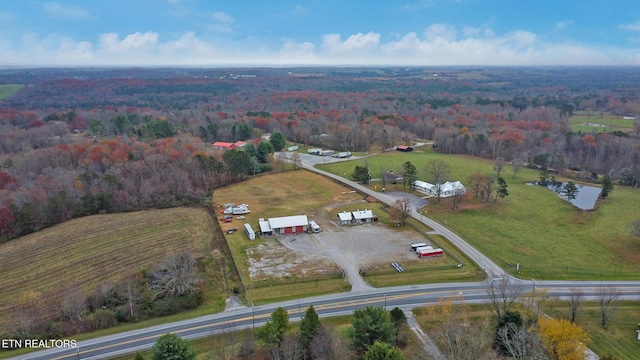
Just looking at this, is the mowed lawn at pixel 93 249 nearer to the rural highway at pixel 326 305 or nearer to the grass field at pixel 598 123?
the rural highway at pixel 326 305

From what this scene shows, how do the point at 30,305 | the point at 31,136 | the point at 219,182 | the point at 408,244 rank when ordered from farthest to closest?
the point at 31,136 < the point at 219,182 < the point at 408,244 < the point at 30,305

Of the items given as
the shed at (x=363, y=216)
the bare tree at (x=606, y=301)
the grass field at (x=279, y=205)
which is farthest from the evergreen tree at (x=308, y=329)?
the shed at (x=363, y=216)

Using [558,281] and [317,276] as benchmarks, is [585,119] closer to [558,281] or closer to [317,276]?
[558,281]

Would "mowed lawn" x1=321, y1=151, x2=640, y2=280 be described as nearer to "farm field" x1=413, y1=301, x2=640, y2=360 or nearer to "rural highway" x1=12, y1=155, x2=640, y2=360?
"rural highway" x1=12, y1=155, x2=640, y2=360

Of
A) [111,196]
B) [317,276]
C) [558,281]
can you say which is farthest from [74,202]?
[558,281]

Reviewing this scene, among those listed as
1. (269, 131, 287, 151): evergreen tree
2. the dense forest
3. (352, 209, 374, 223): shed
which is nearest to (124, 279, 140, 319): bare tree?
the dense forest

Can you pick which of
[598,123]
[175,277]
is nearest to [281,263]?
[175,277]
